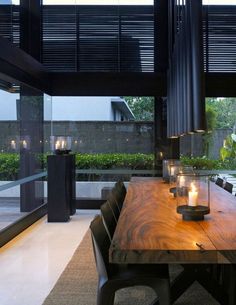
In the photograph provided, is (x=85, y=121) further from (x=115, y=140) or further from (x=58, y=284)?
(x=58, y=284)

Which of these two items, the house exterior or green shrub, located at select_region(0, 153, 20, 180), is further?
the house exterior

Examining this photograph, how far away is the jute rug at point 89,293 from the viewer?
3.04 meters

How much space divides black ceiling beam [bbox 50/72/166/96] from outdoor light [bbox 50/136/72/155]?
0.92 metres

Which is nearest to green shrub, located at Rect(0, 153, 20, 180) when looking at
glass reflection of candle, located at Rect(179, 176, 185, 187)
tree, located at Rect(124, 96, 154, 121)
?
tree, located at Rect(124, 96, 154, 121)

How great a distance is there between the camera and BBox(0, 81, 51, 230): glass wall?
5.06 m

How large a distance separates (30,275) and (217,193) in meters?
2.08

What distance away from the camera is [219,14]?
690cm

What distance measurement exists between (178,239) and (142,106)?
5.25 m

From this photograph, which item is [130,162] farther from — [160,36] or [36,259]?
[36,259]

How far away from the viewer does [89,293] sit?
3.23 m

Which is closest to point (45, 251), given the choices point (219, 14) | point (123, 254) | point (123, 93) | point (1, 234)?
point (1, 234)

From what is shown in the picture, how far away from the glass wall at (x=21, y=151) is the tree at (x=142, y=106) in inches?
62.2

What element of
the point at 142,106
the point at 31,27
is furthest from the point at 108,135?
the point at 31,27

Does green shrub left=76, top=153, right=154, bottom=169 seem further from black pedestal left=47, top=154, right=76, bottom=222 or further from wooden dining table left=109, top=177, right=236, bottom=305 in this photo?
wooden dining table left=109, top=177, right=236, bottom=305
